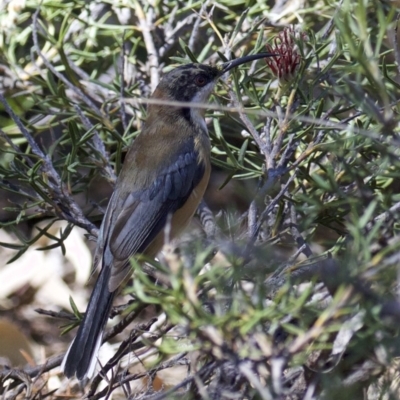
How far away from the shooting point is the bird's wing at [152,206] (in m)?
3.97

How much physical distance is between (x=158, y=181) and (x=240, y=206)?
1.51 m

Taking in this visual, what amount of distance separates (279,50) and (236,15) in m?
1.59

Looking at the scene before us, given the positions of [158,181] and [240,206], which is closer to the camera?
[158,181]

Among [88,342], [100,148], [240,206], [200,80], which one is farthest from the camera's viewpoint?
[240,206]

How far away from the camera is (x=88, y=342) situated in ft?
11.1

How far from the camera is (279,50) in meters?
2.89

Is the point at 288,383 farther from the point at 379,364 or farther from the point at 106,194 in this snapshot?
the point at 106,194

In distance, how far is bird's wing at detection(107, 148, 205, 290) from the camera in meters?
3.97

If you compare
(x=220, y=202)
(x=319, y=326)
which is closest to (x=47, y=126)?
(x=220, y=202)

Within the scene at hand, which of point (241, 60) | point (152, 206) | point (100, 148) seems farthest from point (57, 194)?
point (241, 60)

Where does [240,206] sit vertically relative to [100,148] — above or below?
below

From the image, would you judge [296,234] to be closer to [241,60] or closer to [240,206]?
[241,60]

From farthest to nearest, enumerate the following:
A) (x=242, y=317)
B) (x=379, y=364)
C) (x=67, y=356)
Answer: (x=67, y=356) → (x=379, y=364) → (x=242, y=317)

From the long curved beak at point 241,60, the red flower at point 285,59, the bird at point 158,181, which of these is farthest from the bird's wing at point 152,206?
the red flower at point 285,59
